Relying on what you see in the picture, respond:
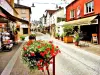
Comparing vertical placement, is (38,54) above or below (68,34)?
below

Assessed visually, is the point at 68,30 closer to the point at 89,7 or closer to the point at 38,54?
the point at 89,7

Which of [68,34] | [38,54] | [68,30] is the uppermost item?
[68,30]

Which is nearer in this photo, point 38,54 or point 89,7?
point 38,54

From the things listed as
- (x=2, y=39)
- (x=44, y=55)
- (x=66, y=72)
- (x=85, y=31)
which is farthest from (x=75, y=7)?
(x=44, y=55)

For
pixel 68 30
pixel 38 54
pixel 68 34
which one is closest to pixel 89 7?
pixel 68 30

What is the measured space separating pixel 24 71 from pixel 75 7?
25.0 m

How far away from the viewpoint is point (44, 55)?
21.1 feet

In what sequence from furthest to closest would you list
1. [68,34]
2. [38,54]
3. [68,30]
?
[68,34] → [68,30] → [38,54]

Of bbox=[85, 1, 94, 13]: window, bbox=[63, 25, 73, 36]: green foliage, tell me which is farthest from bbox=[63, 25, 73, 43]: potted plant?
bbox=[85, 1, 94, 13]: window

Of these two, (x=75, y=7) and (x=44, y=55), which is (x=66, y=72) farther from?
(x=75, y=7)

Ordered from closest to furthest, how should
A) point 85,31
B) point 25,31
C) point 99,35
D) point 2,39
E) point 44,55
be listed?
1. point 44,55
2. point 2,39
3. point 99,35
4. point 85,31
5. point 25,31

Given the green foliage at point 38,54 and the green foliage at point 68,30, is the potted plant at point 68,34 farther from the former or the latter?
the green foliage at point 38,54

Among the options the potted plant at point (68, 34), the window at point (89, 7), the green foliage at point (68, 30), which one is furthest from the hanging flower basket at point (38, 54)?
the window at point (89, 7)

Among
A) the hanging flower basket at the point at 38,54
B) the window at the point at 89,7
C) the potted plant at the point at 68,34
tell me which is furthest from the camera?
→ the potted plant at the point at 68,34
